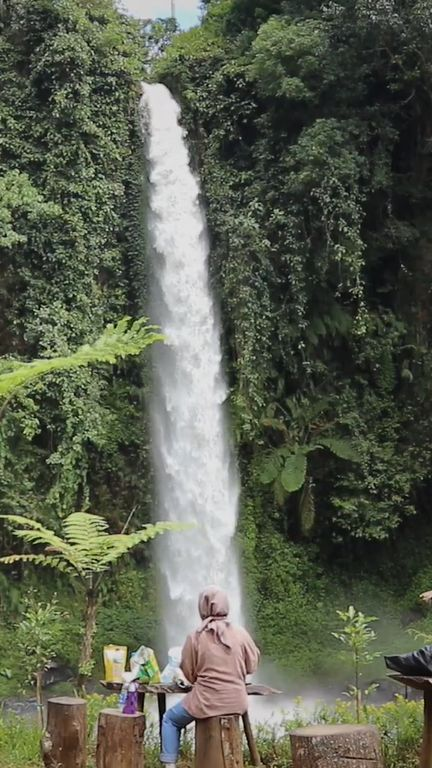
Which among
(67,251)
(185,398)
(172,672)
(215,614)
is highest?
(67,251)

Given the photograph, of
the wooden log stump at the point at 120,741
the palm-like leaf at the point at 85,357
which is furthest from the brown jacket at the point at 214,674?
the palm-like leaf at the point at 85,357

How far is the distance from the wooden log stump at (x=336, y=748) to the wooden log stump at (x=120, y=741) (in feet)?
4.34

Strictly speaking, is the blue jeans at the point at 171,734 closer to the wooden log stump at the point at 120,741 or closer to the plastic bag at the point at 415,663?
the wooden log stump at the point at 120,741

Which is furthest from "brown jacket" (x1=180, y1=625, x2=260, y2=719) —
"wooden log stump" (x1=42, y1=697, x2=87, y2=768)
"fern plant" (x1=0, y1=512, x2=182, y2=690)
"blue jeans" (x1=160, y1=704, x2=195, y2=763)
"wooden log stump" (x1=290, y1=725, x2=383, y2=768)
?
"fern plant" (x1=0, y1=512, x2=182, y2=690)

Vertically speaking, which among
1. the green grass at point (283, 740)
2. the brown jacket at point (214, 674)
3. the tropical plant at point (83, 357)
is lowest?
the green grass at point (283, 740)

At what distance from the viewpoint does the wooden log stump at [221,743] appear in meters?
4.17

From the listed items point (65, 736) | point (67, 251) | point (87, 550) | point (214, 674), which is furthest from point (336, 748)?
point (67, 251)

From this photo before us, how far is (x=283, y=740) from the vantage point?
5383 millimetres

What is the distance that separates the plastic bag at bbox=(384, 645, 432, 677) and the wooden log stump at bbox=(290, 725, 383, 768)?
32.8 inches

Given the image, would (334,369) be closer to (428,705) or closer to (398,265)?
(398,265)

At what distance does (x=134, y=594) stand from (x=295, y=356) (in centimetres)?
396

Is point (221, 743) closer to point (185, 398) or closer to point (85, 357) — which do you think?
point (85, 357)

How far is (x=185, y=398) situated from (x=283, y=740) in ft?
21.0

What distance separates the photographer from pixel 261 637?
36.0ft
